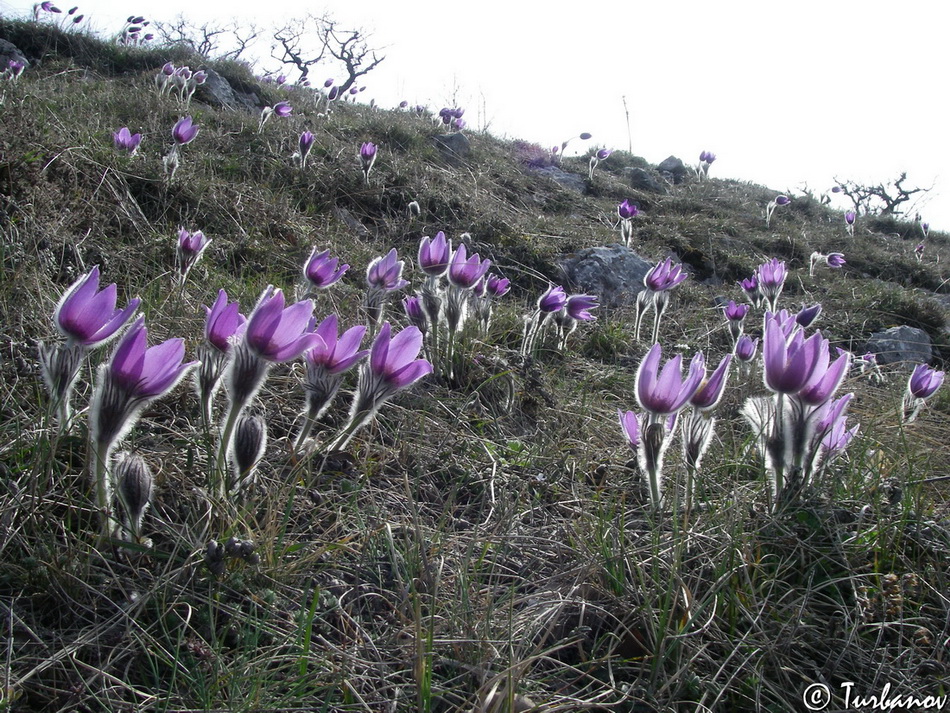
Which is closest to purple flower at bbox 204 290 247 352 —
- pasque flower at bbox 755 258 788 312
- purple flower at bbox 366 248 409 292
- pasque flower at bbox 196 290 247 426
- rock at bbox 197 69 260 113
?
pasque flower at bbox 196 290 247 426

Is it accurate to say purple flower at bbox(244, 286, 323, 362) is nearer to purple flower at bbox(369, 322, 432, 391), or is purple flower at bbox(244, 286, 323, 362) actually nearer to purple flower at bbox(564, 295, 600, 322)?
purple flower at bbox(369, 322, 432, 391)

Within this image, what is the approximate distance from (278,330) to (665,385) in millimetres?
1020

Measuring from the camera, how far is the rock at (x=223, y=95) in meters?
7.99

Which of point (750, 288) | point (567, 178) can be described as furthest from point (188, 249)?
point (567, 178)

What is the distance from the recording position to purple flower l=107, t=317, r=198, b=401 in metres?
1.30

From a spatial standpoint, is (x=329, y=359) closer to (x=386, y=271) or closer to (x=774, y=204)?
(x=386, y=271)

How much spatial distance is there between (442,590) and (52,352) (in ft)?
3.42

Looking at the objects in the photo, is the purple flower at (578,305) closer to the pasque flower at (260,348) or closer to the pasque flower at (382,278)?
A: the pasque flower at (382,278)

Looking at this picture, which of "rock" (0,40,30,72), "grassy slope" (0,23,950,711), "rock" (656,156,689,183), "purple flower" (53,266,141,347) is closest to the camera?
"grassy slope" (0,23,950,711)

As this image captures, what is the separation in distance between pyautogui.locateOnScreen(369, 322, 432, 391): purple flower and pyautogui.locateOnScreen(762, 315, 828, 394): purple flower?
921mm

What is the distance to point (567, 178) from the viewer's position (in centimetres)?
1004

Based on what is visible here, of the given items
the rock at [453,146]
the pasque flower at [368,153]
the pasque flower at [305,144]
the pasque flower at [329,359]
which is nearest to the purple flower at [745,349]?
the pasque flower at [329,359]

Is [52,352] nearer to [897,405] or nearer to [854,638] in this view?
[854,638]

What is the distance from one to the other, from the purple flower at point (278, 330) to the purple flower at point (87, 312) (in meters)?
0.25
